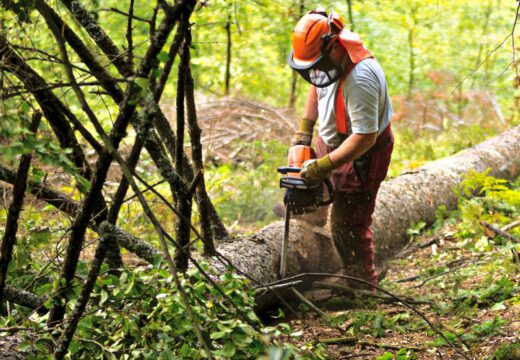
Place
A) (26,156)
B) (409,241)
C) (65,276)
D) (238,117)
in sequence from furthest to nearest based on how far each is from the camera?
(238,117) < (409,241) < (65,276) < (26,156)

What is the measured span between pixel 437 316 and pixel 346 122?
1449mm

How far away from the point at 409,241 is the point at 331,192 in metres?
1.88

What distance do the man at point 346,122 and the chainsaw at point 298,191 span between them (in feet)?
0.31

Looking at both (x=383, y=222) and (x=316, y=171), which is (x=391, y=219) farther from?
(x=316, y=171)

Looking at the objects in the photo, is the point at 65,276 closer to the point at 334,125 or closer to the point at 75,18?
the point at 75,18

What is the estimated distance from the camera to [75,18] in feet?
8.61

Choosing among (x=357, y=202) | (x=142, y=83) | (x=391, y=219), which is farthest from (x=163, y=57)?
(x=391, y=219)

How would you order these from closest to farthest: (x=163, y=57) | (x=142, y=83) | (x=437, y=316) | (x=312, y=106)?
(x=142, y=83)
(x=163, y=57)
(x=437, y=316)
(x=312, y=106)

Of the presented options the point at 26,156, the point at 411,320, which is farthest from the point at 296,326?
the point at 26,156

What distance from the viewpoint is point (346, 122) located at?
14.2 ft

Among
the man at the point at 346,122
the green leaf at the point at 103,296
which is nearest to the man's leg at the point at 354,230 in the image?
the man at the point at 346,122

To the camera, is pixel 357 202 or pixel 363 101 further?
pixel 357 202

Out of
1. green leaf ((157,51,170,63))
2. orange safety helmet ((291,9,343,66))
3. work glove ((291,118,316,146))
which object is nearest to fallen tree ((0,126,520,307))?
work glove ((291,118,316,146))

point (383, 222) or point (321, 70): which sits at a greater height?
point (321, 70)
